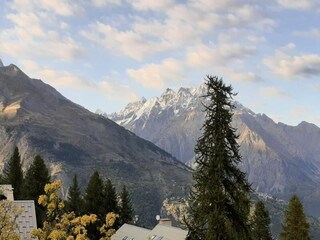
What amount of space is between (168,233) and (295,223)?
58.4ft

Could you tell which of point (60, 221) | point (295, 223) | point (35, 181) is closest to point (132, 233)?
point (35, 181)

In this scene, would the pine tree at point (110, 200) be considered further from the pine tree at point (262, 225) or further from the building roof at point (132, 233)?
the pine tree at point (262, 225)

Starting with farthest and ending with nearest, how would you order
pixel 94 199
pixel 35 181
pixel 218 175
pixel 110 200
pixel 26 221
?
pixel 110 200, pixel 94 199, pixel 35 181, pixel 26 221, pixel 218 175

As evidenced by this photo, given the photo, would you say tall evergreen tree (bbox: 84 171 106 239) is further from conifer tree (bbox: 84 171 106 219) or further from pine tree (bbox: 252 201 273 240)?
pine tree (bbox: 252 201 273 240)

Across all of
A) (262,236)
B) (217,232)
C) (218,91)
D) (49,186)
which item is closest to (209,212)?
(217,232)

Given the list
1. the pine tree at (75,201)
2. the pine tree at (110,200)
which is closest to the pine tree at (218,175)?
the pine tree at (110,200)

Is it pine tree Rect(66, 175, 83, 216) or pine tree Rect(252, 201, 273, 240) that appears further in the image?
pine tree Rect(66, 175, 83, 216)

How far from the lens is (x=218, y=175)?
31.9 m

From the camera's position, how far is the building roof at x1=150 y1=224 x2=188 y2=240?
63409 millimetres

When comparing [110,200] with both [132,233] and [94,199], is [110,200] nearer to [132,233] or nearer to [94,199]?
[94,199]

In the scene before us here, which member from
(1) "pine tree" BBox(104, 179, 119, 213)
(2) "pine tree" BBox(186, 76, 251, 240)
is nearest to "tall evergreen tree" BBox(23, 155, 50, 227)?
(1) "pine tree" BBox(104, 179, 119, 213)

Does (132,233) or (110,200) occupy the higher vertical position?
(110,200)

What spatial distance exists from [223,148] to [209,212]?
14.7 feet

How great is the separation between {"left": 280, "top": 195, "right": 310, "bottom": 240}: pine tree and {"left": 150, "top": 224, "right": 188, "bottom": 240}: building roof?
46.0 ft
